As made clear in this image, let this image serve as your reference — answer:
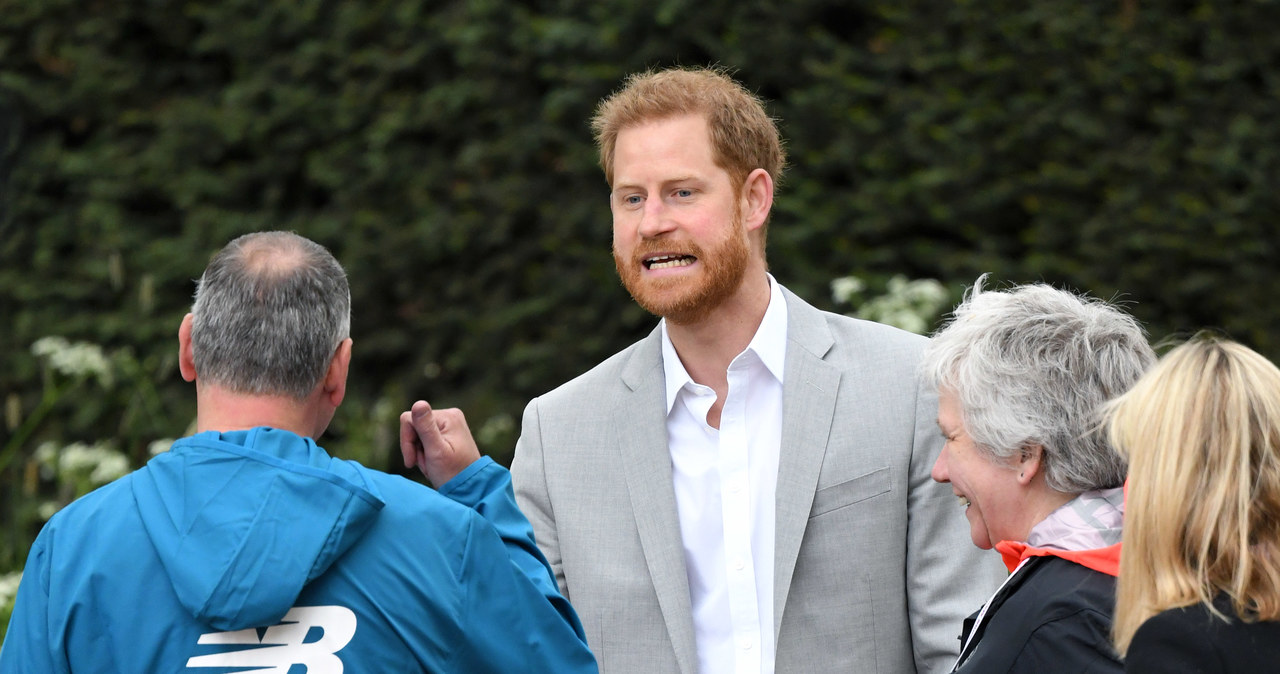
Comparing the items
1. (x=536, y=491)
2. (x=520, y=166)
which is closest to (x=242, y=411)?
(x=536, y=491)

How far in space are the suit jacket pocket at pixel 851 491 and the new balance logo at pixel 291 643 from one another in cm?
102

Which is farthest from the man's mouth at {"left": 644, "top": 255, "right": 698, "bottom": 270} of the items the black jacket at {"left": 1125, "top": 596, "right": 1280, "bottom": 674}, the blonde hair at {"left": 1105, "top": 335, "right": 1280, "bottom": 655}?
the black jacket at {"left": 1125, "top": 596, "right": 1280, "bottom": 674}

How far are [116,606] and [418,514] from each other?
44cm

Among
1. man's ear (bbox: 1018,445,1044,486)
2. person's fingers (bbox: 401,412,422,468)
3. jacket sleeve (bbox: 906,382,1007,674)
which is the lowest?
jacket sleeve (bbox: 906,382,1007,674)

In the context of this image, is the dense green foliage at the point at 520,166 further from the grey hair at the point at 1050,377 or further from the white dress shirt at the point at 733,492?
the grey hair at the point at 1050,377

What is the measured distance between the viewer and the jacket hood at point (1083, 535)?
1.82 m

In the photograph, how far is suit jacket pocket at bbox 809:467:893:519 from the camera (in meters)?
2.50

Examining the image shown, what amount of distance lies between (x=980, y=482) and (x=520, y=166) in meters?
3.25

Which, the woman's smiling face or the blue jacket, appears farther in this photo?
the woman's smiling face

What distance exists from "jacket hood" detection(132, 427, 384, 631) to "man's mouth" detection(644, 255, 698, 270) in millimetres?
906

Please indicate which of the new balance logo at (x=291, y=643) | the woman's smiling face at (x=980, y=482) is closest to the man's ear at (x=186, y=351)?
the new balance logo at (x=291, y=643)

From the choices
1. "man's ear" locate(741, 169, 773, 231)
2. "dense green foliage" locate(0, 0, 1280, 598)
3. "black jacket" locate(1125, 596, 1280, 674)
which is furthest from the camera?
"dense green foliage" locate(0, 0, 1280, 598)

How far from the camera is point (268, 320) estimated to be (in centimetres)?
195

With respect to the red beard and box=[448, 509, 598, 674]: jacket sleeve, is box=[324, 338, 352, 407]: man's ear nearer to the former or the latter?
box=[448, 509, 598, 674]: jacket sleeve
